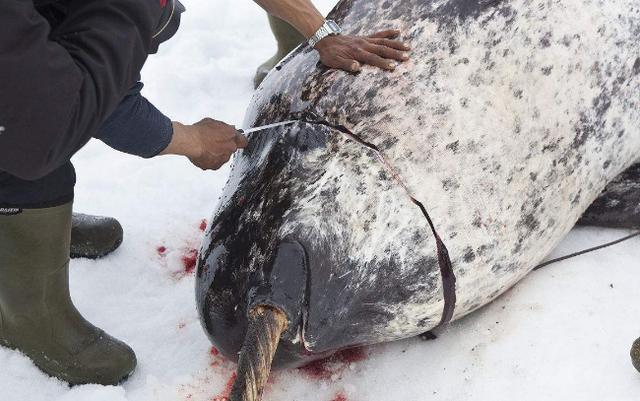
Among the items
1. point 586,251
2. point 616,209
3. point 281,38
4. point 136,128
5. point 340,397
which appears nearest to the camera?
point 136,128

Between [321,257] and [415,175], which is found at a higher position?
[415,175]

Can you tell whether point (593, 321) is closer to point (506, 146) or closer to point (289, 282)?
point (506, 146)

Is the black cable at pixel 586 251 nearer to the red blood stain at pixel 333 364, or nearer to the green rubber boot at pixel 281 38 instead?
the red blood stain at pixel 333 364

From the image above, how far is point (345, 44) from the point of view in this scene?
2.66 metres

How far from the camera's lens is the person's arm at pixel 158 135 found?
2.44m

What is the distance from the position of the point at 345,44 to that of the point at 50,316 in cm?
135

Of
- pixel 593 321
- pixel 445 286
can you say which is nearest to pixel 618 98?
pixel 593 321

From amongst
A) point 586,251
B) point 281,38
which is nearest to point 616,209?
point 586,251

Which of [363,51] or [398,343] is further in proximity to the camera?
[398,343]

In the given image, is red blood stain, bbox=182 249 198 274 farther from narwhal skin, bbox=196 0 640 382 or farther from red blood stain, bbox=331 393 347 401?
red blood stain, bbox=331 393 347 401

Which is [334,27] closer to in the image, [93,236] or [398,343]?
[398,343]

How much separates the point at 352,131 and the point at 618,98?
3.37ft

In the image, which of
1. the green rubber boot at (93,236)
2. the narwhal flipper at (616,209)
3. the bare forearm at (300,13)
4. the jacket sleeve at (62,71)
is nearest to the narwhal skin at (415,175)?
the bare forearm at (300,13)

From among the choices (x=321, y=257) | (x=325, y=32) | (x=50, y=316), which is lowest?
(x=50, y=316)
